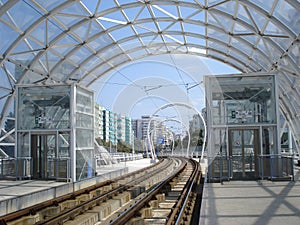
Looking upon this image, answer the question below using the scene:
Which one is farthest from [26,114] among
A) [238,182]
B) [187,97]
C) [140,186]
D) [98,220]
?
[187,97]

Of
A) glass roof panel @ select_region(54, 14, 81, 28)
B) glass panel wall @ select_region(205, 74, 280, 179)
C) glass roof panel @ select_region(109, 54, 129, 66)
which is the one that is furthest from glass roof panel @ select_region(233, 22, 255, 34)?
glass roof panel @ select_region(109, 54, 129, 66)

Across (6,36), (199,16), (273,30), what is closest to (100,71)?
(199,16)

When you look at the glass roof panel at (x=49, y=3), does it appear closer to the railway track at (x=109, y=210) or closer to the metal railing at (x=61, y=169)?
the metal railing at (x=61, y=169)

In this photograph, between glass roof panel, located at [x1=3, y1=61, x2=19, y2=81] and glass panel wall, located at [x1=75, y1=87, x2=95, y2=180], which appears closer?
glass panel wall, located at [x1=75, y1=87, x2=95, y2=180]

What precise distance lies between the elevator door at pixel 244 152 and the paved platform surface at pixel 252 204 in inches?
79.2

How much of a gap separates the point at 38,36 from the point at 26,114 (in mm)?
6870

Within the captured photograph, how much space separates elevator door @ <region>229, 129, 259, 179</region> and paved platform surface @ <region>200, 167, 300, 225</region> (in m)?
2.01

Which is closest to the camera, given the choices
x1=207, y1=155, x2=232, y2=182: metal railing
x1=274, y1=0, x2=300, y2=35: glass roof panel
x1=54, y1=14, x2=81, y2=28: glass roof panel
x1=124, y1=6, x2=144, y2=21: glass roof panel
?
x1=207, y1=155, x2=232, y2=182: metal railing

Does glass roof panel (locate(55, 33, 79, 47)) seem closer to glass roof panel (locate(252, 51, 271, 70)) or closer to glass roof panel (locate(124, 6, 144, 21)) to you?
glass roof panel (locate(124, 6, 144, 21))

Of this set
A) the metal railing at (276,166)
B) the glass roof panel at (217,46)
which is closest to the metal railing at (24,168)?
the metal railing at (276,166)

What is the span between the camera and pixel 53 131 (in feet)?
60.3

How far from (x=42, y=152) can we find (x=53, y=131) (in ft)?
6.95

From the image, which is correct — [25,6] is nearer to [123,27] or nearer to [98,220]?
[123,27]

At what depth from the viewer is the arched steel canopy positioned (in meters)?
20.3
